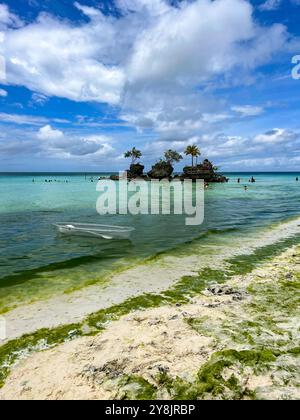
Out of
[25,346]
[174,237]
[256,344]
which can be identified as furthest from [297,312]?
[174,237]

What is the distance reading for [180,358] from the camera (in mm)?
7496

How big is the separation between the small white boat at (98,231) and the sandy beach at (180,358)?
12852mm

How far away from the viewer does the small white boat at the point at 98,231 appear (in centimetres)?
2338

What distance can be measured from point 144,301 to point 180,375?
15.8 ft

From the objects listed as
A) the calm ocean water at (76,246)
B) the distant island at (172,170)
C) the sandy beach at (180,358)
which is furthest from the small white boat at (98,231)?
the distant island at (172,170)

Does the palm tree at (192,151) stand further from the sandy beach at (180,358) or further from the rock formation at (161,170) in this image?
the sandy beach at (180,358)

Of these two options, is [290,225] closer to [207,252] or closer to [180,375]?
[207,252]

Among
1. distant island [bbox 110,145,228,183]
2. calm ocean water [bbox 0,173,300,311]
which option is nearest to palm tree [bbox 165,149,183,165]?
distant island [bbox 110,145,228,183]

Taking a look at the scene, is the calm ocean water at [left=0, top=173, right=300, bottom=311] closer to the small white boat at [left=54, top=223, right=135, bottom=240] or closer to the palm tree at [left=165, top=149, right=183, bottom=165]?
the small white boat at [left=54, top=223, right=135, bottom=240]

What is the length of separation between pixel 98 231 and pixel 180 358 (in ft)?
57.0

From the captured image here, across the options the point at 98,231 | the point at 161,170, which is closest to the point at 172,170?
the point at 161,170

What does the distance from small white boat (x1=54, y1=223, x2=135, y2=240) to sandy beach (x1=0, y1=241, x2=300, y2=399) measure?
12.9 metres

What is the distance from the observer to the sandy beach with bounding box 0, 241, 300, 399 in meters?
6.51
